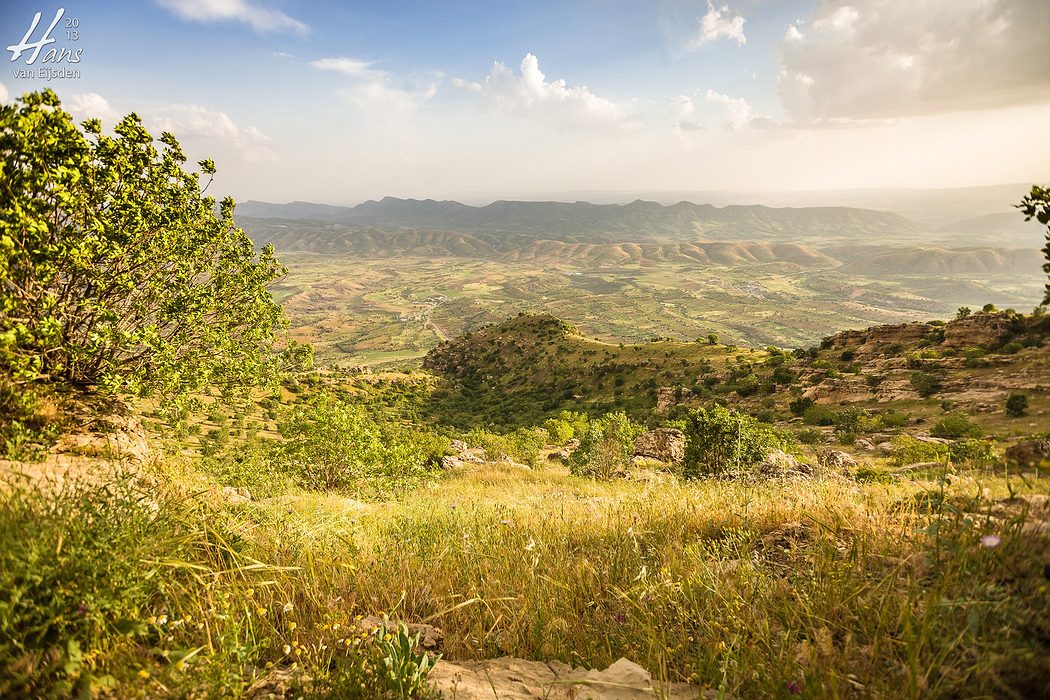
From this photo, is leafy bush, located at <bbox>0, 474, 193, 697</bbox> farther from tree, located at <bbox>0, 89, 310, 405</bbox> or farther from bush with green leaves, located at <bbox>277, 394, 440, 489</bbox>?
bush with green leaves, located at <bbox>277, 394, 440, 489</bbox>

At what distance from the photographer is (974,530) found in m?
2.82

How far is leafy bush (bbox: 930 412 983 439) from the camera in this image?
1134 inches

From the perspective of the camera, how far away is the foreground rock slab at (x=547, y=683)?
2340mm

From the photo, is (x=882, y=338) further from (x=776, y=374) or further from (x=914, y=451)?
(x=914, y=451)

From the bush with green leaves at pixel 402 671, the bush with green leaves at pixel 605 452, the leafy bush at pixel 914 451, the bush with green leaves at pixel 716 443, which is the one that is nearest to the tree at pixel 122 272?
the bush with green leaves at pixel 402 671

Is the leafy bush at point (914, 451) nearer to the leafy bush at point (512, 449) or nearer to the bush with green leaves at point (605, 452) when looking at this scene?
the bush with green leaves at point (605, 452)

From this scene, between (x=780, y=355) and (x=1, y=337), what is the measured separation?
7357cm

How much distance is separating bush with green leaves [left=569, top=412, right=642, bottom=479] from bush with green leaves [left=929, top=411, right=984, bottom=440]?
23.3m

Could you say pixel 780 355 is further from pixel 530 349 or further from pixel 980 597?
pixel 980 597

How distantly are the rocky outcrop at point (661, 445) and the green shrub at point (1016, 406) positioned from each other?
22.8 m

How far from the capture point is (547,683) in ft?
8.18

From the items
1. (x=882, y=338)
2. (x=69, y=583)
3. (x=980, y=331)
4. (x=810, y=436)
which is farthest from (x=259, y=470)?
(x=882, y=338)

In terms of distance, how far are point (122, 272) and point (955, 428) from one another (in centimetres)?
4439

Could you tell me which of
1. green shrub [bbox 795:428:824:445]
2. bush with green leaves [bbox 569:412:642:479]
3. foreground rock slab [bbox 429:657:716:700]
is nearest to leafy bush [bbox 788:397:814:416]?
green shrub [bbox 795:428:824:445]
